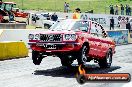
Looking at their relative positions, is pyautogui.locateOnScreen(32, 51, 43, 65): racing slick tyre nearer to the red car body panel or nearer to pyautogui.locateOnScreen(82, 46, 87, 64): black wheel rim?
the red car body panel

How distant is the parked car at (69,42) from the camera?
1191 cm

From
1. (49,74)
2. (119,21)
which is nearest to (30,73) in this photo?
(49,74)

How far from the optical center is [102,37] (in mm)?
14531

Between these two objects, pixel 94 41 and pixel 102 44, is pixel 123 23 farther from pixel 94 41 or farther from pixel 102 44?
pixel 94 41

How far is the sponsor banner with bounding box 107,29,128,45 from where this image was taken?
107ft

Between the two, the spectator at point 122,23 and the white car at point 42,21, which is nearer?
the white car at point 42,21

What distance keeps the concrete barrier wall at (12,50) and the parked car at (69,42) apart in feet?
16.9

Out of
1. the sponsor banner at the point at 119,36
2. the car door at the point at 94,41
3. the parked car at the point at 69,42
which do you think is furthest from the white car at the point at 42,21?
the parked car at the point at 69,42

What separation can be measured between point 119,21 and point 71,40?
33.8 meters

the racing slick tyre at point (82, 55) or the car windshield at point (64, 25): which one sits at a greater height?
the car windshield at point (64, 25)

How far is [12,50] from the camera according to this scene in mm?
18625

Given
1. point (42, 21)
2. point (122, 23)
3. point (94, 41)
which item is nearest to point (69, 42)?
point (94, 41)

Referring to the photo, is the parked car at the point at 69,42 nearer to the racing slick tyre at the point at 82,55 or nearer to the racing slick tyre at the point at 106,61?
the racing slick tyre at the point at 82,55

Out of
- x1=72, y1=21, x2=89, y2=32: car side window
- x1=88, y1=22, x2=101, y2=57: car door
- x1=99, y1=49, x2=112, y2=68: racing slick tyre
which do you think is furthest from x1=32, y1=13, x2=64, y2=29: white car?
x1=72, y1=21, x2=89, y2=32: car side window
